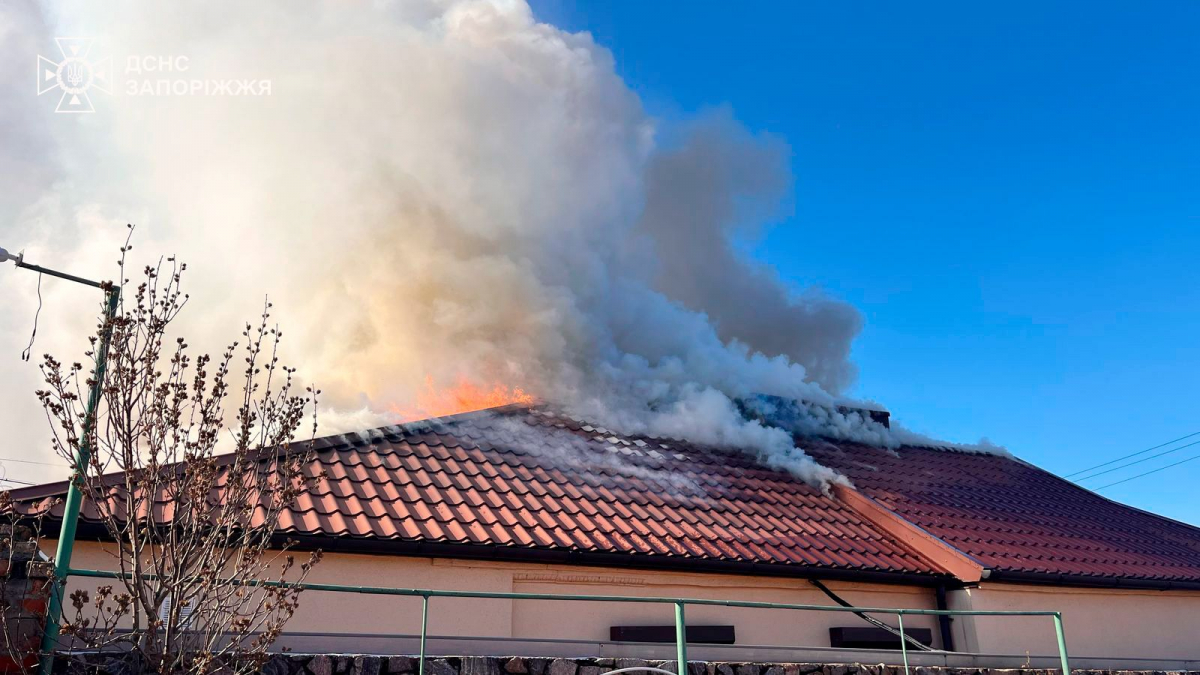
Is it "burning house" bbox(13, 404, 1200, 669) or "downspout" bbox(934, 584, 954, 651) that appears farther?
"downspout" bbox(934, 584, 954, 651)

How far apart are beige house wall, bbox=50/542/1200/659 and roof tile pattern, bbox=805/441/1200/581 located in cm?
43

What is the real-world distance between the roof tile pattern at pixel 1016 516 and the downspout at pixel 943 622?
0.64 metres

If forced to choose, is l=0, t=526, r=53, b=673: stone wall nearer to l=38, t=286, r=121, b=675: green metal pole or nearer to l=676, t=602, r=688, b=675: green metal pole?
l=38, t=286, r=121, b=675: green metal pole

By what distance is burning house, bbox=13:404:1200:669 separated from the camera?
827 centimetres

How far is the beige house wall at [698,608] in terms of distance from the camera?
26.5 feet

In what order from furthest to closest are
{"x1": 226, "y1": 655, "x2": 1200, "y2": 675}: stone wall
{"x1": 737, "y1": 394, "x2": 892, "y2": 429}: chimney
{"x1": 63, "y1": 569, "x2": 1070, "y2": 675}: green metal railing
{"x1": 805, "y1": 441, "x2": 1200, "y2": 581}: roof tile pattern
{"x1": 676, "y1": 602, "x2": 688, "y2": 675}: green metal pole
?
{"x1": 737, "y1": 394, "x2": 892, "y2": 429}: chimney
{"x1": 805, "y1": 441, "x2": 1200, "y2": 581}: roof tile pattern
{"x1": 676, "y1": 602, "x2": 688, "y2": 675}: green metal pole
{"x1": 226, "y1": 655, "x2": 1200, "y2": 675}: stone wall
{"x1": 63, "y1": 569, "x2": 1070, "y2": 675}: green metal railing

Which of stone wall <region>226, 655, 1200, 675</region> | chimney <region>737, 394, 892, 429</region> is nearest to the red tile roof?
chimney <region>737, 394, 892, 429</region>

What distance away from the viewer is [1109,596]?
1240cm

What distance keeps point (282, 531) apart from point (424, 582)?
1506 mm

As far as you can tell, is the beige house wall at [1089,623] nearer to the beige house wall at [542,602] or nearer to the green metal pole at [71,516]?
the beige house wall at [542,602]

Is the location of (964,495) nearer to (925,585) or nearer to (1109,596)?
(1109,596)

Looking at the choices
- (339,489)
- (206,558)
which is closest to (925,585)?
(339,489)

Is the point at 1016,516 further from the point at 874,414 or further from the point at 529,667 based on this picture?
the point at 529,667

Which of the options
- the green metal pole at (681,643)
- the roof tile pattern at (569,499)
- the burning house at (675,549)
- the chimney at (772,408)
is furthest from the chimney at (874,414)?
the green metal pole at (681,643)
